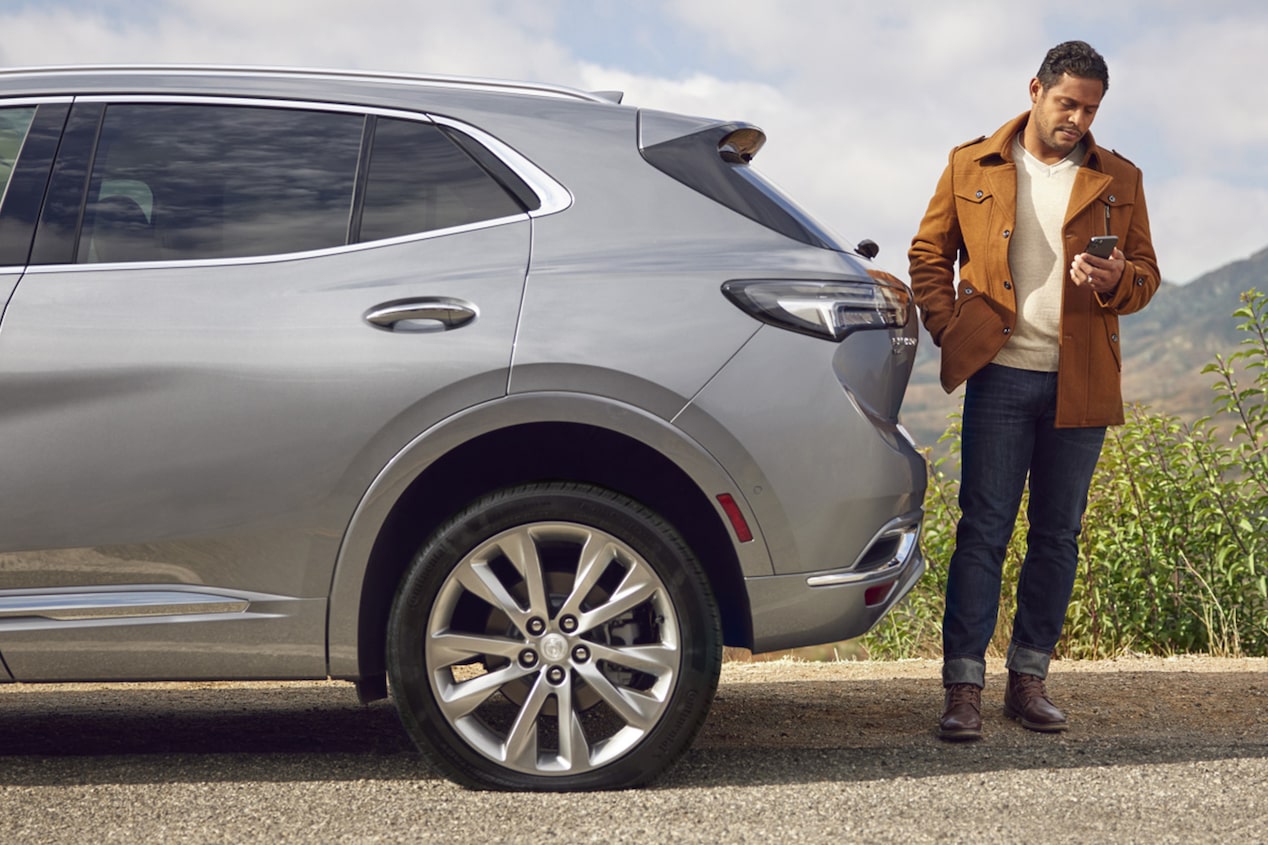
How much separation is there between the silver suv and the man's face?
3.78 ft

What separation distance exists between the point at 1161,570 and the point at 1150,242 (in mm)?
2520

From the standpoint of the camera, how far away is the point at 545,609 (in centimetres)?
335

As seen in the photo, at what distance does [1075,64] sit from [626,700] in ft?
8.13

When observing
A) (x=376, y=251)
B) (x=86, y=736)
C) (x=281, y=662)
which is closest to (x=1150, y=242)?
(x=376, y=251)

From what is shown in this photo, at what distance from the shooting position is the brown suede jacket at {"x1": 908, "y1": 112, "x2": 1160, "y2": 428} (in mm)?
4145

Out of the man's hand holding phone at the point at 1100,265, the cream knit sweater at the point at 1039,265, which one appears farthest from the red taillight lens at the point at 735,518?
the man's hand holding phone at the point at 1100,265

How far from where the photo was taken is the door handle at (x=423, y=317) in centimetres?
333

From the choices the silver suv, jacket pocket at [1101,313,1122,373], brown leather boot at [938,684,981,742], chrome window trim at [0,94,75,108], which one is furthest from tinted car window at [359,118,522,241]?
brown leather boot at [938,684,981,742]

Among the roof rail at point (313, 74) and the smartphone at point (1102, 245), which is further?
the smartphone at point (1102, 245)

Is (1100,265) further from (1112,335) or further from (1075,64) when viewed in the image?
(1075,64)

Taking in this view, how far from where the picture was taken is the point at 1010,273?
13.9 ft

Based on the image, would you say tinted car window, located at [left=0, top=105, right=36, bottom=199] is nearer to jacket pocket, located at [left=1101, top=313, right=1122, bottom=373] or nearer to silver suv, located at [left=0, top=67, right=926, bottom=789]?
silver suv, located at [left=0, top=67, right=926, bottom=789]

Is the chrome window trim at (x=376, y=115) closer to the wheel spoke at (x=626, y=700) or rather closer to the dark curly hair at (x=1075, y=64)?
the wheel spoke at (x=626, y=700)

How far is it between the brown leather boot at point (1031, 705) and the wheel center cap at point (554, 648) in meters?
1.80
